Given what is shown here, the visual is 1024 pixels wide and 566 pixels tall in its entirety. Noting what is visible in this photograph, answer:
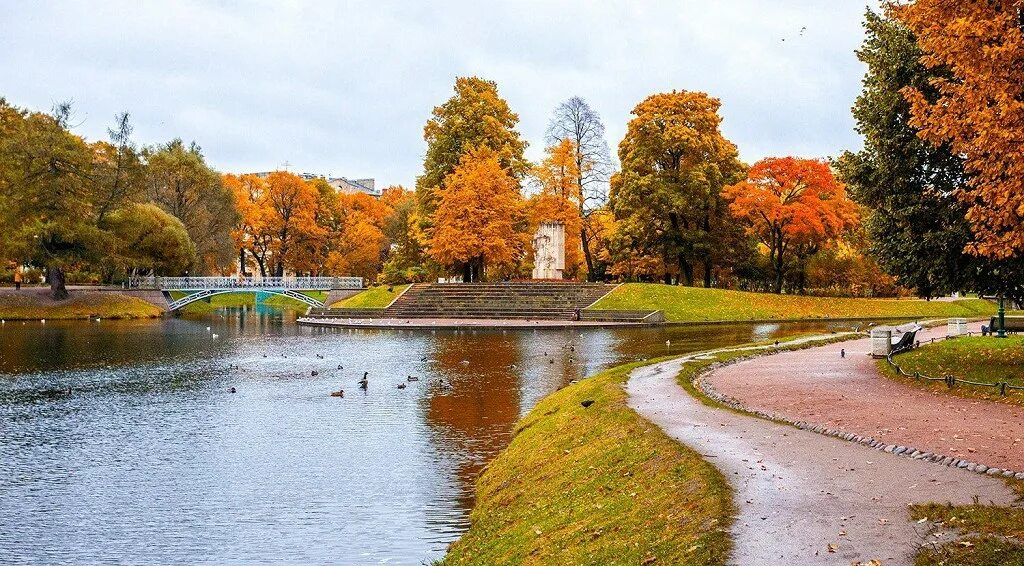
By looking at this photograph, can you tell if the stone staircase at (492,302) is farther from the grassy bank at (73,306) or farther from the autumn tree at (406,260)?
the grassy bank at (73,306)

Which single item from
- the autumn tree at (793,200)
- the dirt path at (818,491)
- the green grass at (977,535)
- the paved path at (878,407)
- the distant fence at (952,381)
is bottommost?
the dirt path at (818,491)

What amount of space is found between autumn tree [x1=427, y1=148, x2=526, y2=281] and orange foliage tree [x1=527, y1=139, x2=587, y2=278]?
6.08ft

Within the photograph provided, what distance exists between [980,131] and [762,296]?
54.2 metres

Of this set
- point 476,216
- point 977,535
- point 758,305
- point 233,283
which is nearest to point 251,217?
point 233,283

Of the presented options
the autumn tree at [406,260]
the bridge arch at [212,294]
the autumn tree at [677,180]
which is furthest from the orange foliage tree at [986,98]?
the bridge arch at [212,294]

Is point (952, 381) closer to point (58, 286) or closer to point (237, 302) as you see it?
point (58, 286)

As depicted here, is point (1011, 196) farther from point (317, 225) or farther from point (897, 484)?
A: point (317, 225)

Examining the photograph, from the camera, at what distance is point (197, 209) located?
285 ft

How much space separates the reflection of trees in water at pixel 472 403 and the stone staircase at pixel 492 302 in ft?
67.3

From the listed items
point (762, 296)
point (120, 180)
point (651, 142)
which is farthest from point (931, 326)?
point (120, 180)

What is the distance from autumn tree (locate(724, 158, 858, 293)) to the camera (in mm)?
66688

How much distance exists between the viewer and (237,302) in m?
105

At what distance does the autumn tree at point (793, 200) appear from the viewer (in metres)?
66.7

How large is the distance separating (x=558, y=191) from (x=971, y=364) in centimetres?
5173
